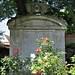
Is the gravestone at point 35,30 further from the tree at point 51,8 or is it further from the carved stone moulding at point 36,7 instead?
the tree at point 51,8

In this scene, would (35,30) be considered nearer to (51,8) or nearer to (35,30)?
(35,30)

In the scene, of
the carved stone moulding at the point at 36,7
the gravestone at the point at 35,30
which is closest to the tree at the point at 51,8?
the carved stone moulding at the point at 36,7

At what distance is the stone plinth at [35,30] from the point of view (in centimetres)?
379

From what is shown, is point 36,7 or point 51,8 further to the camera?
point 51,8

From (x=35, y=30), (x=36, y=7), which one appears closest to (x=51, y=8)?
(x=36, y=7)

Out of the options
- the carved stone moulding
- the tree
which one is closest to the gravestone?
the carved stone moulding

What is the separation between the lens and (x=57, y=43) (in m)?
3.84

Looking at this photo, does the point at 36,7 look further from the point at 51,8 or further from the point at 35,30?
the point at 51,8

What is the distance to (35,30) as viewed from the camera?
3828 millimetres

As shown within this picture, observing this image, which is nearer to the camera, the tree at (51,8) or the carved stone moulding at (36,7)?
the carved stone moulding at (36,7)

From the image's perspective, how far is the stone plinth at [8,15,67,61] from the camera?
3.79 metres

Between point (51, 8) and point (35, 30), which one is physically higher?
point (51, 8)

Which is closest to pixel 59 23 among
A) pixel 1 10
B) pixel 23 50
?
pixel 23 50

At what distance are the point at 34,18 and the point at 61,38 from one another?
1.11 m
